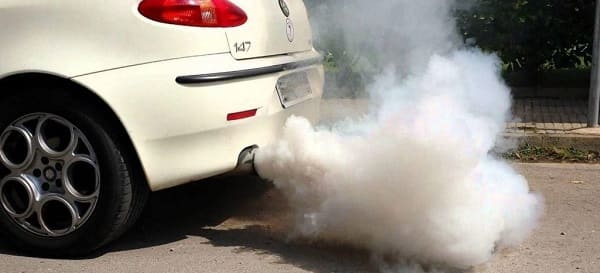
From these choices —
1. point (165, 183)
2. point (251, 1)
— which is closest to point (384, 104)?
point (251, 1)

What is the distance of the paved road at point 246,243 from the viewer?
3.44m

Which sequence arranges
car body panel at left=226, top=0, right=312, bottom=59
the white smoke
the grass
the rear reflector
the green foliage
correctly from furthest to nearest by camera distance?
the green foliage
the grass
car body panel at left=226, top=0, right=312, bottom=59
the rear reflector
the white smoke

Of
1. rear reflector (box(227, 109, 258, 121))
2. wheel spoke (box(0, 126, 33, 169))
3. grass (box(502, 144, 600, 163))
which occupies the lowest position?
grass (box(502, 144, 600, 163))

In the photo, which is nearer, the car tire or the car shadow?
the car tire

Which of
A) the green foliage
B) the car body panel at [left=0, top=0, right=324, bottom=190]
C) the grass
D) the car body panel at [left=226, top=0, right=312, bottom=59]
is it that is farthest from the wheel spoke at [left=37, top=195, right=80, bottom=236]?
the green foliage

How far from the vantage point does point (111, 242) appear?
3.71 metres

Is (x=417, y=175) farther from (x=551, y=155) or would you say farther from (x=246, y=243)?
(x=551, y=155)

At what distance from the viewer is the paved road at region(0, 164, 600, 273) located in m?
3.44

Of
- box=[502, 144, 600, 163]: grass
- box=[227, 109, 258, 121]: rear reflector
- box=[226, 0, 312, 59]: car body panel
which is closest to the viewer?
box=[227, 109, 258, 121]: rear reflector

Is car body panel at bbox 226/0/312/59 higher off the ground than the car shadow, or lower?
higher

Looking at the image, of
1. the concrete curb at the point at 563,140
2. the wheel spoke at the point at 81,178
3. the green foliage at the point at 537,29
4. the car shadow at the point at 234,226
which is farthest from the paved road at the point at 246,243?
the green foliage at the point at 537,29

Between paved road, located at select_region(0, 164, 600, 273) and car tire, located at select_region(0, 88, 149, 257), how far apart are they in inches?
6.0

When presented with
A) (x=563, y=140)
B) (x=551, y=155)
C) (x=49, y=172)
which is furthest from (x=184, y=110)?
(x=563, y=140)

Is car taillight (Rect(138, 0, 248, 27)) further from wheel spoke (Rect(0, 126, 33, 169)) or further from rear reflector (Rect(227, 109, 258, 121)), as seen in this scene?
wheel spoke (Rect(0, 126, 33, 169))
